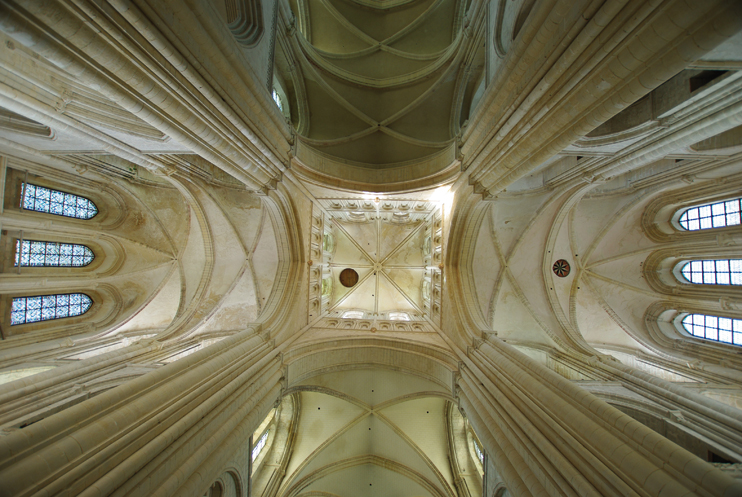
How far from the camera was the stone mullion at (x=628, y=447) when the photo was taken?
292 centimetres

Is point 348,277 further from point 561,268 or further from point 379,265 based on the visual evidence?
point 561,268

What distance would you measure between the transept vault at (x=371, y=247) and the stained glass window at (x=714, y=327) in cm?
7

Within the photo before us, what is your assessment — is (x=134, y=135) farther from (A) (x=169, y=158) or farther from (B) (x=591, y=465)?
(B) (x=591, y=465)

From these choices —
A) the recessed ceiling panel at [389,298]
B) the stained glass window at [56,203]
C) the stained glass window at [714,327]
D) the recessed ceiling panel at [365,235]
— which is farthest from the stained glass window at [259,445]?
the stained glass window at [714,327]

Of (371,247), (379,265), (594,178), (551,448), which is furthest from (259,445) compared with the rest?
(594,178)

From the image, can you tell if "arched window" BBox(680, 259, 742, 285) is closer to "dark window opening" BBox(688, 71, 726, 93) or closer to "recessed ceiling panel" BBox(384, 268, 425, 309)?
"dark window opening" BBox(688, 71, 726, 93)

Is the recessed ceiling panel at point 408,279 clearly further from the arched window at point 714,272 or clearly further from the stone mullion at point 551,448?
the arched window at point 714,272

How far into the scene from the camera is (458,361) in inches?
355

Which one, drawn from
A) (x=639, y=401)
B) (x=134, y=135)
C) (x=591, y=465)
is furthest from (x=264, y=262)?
(x=639, y=401)

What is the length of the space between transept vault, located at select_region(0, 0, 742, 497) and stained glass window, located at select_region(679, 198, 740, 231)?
0.26 ft

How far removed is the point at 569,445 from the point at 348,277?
11791mm

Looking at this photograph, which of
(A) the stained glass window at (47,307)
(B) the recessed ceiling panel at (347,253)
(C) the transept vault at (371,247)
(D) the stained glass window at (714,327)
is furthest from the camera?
(B) the recessed ceiling panel at (347,253)

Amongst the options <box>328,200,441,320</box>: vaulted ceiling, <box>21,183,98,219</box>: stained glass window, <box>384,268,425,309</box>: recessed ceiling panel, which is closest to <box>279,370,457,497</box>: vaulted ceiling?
<box>328,200,441,320</box>: vaulted ceiling

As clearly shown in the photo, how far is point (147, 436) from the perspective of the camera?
4258 mm
